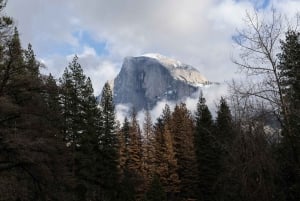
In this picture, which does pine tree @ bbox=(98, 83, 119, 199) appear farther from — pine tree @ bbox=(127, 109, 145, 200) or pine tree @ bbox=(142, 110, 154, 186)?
pine tree @ bbox=(142, 110, 154, 186)

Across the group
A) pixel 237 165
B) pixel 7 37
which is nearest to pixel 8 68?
pixel 7 37

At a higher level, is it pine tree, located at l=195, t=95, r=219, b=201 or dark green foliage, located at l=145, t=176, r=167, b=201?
pine tree, located at l=195, t=95, r=219, b=201

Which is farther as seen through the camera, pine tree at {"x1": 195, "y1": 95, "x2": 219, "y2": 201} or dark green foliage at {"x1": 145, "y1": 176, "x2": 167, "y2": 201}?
pine tree at {"x1": 195, "y1": 95, "x2": 219, "y2": 201}

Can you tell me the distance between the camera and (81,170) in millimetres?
37344

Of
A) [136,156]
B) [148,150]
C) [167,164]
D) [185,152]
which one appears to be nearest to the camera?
[167,164]

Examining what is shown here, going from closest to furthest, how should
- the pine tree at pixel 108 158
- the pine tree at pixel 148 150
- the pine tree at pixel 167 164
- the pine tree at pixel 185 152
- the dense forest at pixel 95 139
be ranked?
the dense forest at pixel 95 139
the pine tree at pixel 108 158
the pine tree at pixel 185 152
the pine tree at pixel 167 164
the pine tree at pixel 148 150

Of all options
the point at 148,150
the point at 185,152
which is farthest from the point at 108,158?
the point at 148,150

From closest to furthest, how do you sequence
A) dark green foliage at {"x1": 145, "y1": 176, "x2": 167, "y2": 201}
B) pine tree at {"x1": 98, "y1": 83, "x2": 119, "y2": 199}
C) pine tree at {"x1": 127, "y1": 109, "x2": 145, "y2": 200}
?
pine tree at {"x1": 98, "y1": 83, "x2": 119, "y2": 199}
dark green foliage at {"x1": 145, "y1": 176, "x2": 167, "y2": 201}
pine tree at {"x1": 127, "y1": 109, "x2": 145, "y2": 200}

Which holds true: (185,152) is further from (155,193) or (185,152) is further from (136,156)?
(155,193)

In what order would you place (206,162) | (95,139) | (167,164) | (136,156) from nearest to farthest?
(95,139) < (206,162) < (167,164) < (136,156)

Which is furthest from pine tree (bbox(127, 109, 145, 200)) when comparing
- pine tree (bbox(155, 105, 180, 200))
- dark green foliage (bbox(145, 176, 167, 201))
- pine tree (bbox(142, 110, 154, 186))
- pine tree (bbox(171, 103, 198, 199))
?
dark green foliage (bbox(145, 176, 167, 201))

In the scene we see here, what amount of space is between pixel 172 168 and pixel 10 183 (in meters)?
35.1

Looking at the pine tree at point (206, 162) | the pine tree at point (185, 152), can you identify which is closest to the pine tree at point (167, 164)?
the pine tree at point (185, 152)

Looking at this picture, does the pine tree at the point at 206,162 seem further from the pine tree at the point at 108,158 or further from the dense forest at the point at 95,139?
the pine tree at the point at 108,158
